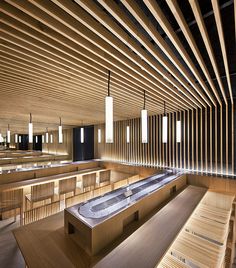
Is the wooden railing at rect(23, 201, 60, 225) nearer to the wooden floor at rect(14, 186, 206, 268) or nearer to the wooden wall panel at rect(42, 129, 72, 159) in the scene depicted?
the wooden floor at rect(14, 186, 206, 268)

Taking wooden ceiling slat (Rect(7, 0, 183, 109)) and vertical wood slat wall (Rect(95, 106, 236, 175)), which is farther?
vertical wood slat wall (Rect(95, 106, 236, 175))

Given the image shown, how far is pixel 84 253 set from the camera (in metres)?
1.81

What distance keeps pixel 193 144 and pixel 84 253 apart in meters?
5.34

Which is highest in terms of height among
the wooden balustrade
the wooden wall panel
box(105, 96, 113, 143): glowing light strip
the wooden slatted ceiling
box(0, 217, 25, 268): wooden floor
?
the wooden slatted ceiling

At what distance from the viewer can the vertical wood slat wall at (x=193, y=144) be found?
5.14 meters

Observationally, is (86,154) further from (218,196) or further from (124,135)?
(218,196)

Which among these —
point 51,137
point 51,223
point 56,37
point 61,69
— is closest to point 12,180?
point 51,223

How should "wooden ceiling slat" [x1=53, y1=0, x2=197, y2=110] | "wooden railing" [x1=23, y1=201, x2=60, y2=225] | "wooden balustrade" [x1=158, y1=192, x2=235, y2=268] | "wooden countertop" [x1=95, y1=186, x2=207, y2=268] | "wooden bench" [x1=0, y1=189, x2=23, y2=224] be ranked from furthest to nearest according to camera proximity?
"wooden bench" [x1=0, y1=189, x2=23, y2=224] < "wooden railing" [x1=23, y1=201, x2=60, y2=225] < "wooden balustrade" [x1=158, y1=192, x2=235, y2=268] < "wooden countertop" [x1=95, y1=186, x2=207, y2=268] < "wooden ceiling slat" [x1=53, y1=0, x2=197, y2=110]

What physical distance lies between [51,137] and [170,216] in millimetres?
13187

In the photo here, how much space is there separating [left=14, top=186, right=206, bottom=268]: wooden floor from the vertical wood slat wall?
11.5 feet

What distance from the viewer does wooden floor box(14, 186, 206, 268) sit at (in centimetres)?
165

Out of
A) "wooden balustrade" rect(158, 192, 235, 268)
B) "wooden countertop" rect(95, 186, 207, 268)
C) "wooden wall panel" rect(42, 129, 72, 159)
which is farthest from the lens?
"wooden wall panel" rect(42, 129, 72, 159)

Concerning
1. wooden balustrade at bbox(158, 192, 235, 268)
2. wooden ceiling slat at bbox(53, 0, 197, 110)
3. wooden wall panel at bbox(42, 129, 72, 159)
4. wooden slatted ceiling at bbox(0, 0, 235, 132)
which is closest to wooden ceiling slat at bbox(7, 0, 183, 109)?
wooden slatted ceiling at bbox(0, 0, 235, 132)

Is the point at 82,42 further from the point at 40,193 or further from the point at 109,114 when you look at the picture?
the point at 40,193
